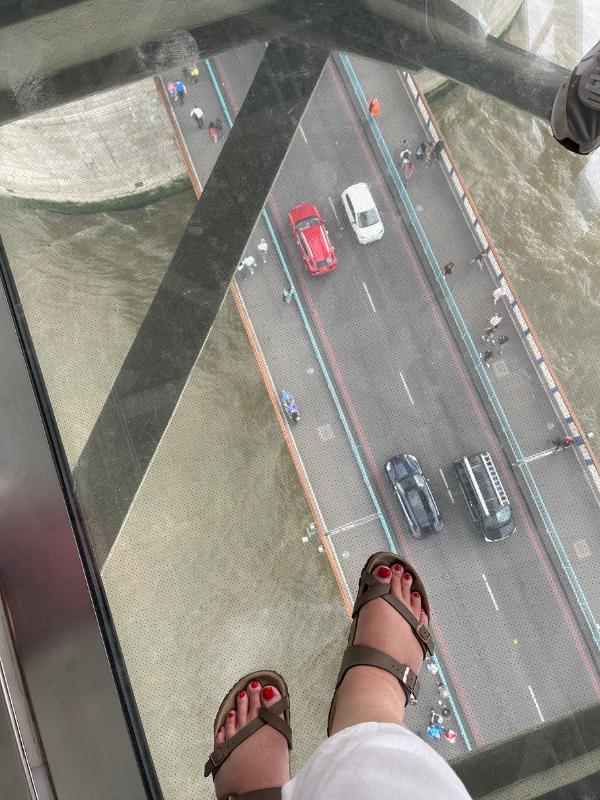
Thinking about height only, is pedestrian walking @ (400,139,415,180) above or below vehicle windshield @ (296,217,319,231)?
above

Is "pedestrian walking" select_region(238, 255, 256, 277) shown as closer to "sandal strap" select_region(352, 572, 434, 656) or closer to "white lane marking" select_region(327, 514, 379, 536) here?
"white lane marking" select_region(327, 514, 379, 536)

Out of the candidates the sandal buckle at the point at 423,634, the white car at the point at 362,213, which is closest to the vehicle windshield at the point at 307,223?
the white car at the point at 362,213

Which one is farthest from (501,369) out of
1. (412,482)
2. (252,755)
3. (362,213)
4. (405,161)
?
(252,755)

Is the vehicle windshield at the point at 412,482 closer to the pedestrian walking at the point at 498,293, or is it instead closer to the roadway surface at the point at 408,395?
the roadway surface at the point at 408,395

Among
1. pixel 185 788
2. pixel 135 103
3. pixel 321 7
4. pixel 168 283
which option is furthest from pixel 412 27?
pixel 185 788

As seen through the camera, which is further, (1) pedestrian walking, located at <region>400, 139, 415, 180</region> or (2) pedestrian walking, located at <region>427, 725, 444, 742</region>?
(1) pedestrian walking, located at <region>400, 139, 415, 180</region>

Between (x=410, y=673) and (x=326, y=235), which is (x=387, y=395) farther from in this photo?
(x=410, y=673)

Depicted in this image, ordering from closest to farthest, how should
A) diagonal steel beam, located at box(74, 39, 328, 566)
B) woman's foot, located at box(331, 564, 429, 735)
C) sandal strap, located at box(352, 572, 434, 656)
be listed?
woman's foot, located at box(331, 564, 429, 735)
sandal strap, located at box(352, 572, 434, 656)
diagonal steel beam, located at box(74, 39, 328, 566)

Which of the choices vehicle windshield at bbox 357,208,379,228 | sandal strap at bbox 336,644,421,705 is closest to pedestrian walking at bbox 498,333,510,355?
vehicle windshield at bbox 357,208,379,228
